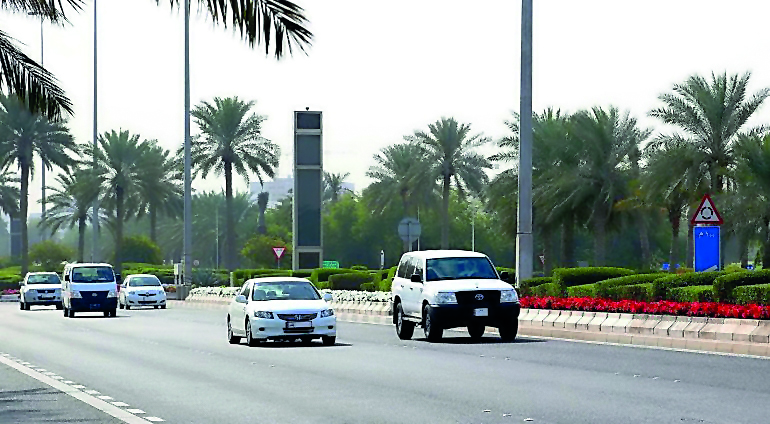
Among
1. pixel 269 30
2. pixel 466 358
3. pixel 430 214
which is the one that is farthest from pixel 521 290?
pixel 430 214

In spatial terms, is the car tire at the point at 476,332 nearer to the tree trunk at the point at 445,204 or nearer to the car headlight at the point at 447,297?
the car headlight at the point at 447,297

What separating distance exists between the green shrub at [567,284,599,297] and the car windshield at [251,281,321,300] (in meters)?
7.50

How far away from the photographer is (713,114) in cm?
6319

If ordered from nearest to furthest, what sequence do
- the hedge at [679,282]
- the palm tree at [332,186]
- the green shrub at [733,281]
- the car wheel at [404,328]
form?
the green shrub at [733,281]
the hedge at [679,282]
the car wheel at [404,328]
the palm tree at [332,186]

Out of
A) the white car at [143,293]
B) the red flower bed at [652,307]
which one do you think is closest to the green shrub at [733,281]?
the red flower bed at [652,307]

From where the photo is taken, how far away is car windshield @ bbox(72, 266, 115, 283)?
2135 inches

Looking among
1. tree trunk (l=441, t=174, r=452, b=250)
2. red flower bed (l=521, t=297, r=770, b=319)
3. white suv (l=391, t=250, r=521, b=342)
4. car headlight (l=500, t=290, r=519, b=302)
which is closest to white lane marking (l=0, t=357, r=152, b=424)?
white suv (l=391, t=250, r=521, b=342)

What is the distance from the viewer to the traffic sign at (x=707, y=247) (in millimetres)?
32188

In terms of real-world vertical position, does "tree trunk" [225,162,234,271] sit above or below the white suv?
above

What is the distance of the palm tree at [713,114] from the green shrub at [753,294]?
3412 centimetres

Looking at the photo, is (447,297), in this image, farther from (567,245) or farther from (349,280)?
(567,245)

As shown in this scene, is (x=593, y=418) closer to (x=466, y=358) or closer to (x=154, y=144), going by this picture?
(x=466, y=358)

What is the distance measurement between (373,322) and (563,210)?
28598mm

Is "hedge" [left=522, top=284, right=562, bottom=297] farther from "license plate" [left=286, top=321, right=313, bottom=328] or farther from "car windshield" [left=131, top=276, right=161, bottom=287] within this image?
"car windshield" [left=131, top=276, right=161, bottom=287]
